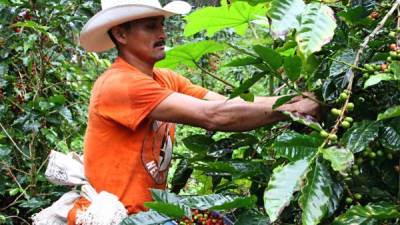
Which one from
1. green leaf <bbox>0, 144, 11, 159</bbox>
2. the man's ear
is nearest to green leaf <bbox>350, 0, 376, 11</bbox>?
the man's ear

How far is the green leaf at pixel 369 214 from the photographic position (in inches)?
40.8

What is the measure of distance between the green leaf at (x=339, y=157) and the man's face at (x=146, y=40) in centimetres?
114

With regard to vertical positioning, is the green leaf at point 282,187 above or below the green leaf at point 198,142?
above

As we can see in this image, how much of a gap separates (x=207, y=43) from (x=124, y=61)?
2.06 feet

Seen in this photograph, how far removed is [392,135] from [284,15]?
0.32 meters

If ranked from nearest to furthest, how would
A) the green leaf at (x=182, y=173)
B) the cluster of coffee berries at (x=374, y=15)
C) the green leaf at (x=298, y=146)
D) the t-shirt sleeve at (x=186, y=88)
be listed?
1. the green leaf at (x=298, y=146)
2. the cluster of coffee berries at (x=374, y=15)
3. the green leaf at (x=182, y=173)
4. the t-shirt sleeve at (x=186, y=88)

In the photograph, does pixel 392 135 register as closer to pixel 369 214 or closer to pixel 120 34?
pixel 369 214

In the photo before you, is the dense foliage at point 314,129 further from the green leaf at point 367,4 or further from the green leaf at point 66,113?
the green leaf at point 66,113

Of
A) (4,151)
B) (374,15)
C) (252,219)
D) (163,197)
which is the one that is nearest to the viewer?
(252,219)

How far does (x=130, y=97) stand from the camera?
1.95m

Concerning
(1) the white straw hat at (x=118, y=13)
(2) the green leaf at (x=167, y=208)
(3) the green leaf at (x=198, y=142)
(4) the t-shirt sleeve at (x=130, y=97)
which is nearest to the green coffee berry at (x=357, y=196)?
(2) the green leaf at (x=167, y=208)

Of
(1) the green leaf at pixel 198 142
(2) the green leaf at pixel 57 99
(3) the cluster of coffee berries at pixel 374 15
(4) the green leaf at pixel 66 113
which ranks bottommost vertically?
(4) the green leaf at pixel 66 113

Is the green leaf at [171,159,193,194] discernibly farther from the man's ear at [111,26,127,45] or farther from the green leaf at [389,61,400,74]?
the green leaf at [389,61,400,74]

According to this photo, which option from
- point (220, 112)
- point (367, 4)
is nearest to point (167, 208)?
point (220, 112)
